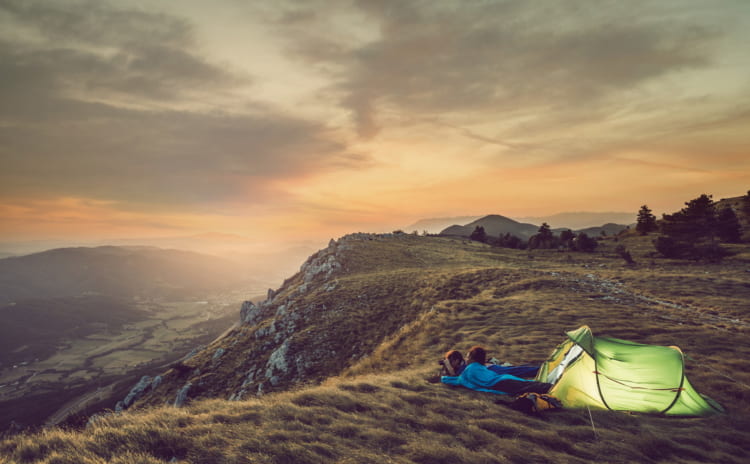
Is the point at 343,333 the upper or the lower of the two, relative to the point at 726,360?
lower

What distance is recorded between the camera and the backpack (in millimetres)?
7930

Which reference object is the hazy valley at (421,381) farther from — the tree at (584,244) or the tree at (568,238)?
the tree at (568,238)

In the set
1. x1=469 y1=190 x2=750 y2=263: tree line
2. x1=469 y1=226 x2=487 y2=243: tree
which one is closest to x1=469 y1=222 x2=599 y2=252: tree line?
x1=469 y1=226 x2=487 y2=243: tree

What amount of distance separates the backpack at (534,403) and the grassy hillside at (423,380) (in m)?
0.26

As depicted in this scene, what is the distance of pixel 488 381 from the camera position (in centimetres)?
917

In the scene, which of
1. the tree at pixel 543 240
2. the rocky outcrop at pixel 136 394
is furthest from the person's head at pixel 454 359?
the tree at pixel 543 240

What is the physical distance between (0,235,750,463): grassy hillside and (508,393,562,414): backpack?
0.26 m

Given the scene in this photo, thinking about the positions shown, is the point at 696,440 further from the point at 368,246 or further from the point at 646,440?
the point at 368,246

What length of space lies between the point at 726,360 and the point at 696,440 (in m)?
7.04

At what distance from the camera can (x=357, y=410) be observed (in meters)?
7.54

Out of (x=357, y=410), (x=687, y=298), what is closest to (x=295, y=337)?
(x=357, y=410)

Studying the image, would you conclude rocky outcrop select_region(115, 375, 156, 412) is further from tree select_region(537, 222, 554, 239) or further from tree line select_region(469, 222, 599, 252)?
tree select_region(537, 222, 554, 239)

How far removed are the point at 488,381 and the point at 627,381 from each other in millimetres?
4002

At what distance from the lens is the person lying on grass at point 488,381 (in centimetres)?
901
